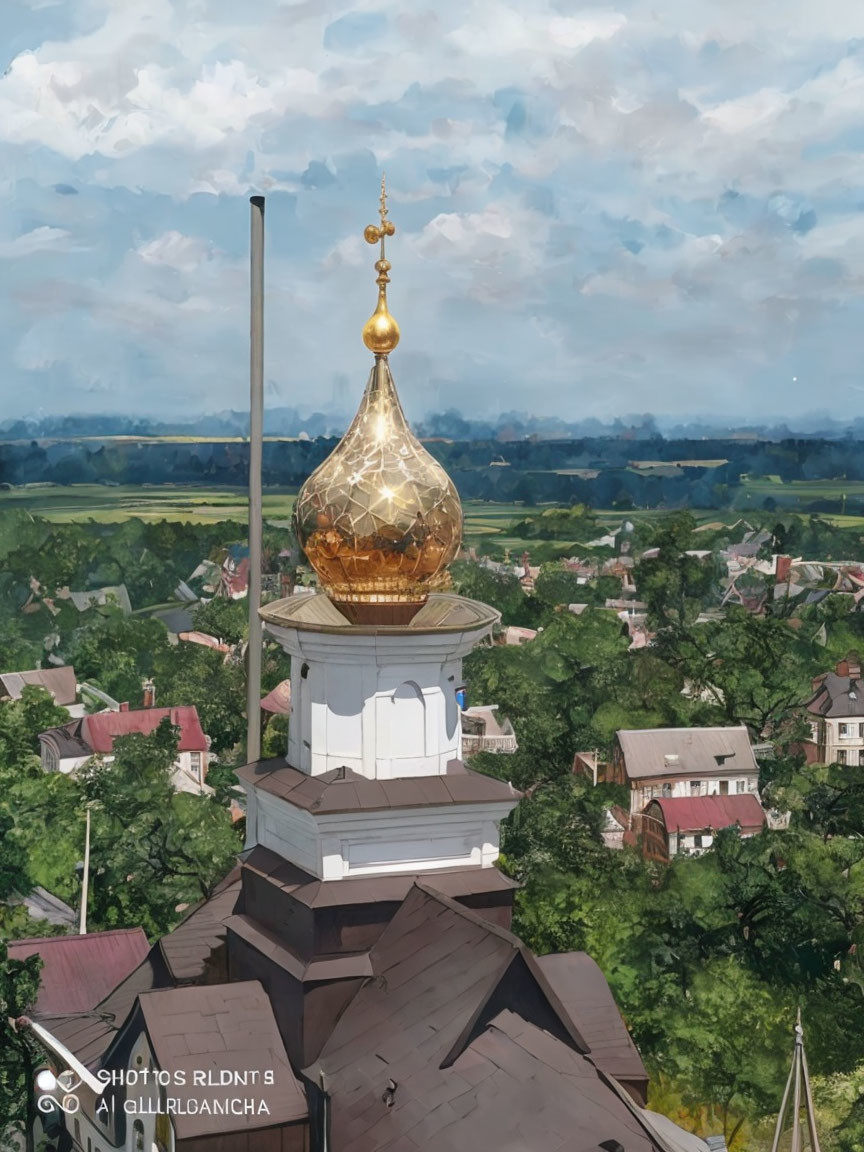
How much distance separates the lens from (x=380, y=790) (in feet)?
25.5

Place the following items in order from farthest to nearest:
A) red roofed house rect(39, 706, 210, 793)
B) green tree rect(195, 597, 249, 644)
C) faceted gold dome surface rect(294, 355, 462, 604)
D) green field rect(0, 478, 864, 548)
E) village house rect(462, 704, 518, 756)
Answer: green field rect(0, 478, 864, 548), green tree rect(195, 597, 249, 644), red roofed house rect(39, 706, 210, 793), village house rect(462, 704, 518, 756), faceted gold dome surface rect(294, 355, 462, 604)

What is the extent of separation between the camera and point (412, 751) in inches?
314

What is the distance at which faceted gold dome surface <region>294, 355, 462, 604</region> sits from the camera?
26.0 feet

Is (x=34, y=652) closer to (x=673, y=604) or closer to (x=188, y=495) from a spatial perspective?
(x=188, y=495)

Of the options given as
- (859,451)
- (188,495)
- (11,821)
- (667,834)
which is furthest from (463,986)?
(188,495)

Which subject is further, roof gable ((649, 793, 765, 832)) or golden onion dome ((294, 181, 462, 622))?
roof gable ((649, 793, 765, 832))

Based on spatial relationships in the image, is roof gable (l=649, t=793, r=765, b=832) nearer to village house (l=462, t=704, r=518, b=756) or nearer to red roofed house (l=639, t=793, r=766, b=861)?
red roofed house (l=639, t=793, r=766, b=861)

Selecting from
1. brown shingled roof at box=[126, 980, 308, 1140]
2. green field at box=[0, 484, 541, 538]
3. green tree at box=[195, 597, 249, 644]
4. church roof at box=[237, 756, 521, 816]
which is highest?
green field at box=[0, 484, 541, 538]

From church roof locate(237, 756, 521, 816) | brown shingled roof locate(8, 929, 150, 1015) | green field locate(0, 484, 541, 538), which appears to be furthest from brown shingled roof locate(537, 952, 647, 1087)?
green field locate(0, 484, 541, 538)

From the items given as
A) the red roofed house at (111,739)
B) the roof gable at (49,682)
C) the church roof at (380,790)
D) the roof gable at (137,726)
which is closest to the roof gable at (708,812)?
the red roofed house at (111,739)

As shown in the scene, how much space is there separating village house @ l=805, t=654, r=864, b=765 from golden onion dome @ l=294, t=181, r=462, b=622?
14638 mm

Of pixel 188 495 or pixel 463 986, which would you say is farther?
pixel 188 495

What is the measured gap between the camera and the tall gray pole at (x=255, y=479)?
1062 centimetres

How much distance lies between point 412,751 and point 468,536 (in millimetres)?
19128
